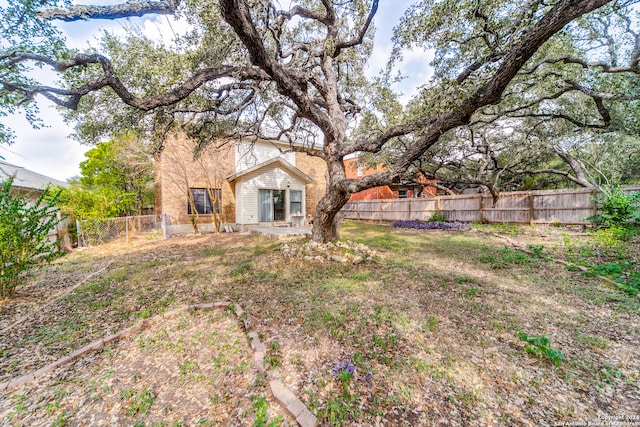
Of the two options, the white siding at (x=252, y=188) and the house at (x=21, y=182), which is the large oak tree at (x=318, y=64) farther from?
the white siding at (x=252, y=188)

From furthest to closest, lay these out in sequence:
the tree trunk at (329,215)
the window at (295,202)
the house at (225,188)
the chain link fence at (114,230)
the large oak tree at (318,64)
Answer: the window at (295,202)
the house at (225,188)
the chain link fence at (114,230)
the tree trunk at (329,215)
the large oak tree at (318,64)

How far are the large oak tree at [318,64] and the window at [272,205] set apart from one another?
5.35m

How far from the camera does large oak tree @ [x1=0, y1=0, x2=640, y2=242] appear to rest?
12.8ft

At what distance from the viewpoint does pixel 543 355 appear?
2.52 meters

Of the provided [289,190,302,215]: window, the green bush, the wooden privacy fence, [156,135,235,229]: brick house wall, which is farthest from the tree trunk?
the wooden privacy fence

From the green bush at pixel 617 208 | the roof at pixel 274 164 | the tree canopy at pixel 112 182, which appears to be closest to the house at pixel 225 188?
the roof at pixel 274 164

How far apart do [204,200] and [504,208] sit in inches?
633

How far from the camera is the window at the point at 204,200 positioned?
1276 centimetres

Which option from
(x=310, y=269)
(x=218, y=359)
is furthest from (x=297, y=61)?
(x=218, y=359)

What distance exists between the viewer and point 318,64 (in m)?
7.48

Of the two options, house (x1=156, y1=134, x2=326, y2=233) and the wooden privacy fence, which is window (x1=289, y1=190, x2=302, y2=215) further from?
the wooden privacy fence

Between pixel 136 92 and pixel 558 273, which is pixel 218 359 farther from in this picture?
pixel 558 273

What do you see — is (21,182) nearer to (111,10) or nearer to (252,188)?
(252,188)

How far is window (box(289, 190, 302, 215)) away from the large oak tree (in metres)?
6.16
